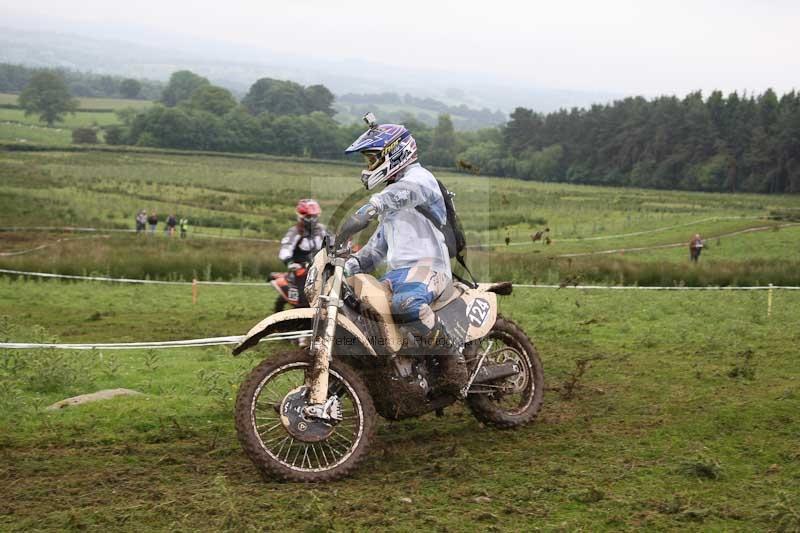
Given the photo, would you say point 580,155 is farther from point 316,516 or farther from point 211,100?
point 316,516

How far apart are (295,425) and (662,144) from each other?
10109 cm

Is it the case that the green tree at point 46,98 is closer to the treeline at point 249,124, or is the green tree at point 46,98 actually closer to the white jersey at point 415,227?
the treeline at point 249,124

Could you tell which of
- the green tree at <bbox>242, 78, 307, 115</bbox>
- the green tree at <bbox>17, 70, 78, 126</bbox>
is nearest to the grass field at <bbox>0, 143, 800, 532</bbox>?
the green tree at <bbox>242, 78, 307, 115</bbox>

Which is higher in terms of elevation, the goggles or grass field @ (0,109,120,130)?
grass field @ (0,109,120,130)

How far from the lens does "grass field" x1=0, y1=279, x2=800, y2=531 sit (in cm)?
595

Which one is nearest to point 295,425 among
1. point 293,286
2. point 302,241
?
Result: point 293,286

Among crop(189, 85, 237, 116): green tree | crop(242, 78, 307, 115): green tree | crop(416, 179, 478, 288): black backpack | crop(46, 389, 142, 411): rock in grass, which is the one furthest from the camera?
crop(242, 78, 307, 115): green tree

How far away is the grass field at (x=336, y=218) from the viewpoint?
80.1 ft

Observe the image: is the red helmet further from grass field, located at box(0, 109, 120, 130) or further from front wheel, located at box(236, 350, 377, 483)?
grass field, located at box(0, 109, 120, 130)

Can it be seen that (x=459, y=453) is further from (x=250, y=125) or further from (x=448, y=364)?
(x=250, y=125)

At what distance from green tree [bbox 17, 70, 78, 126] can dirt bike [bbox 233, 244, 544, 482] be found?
487 ft

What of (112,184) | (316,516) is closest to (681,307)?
(316,516)

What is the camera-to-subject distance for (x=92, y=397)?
31.0ft

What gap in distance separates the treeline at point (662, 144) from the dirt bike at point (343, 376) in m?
63.5
